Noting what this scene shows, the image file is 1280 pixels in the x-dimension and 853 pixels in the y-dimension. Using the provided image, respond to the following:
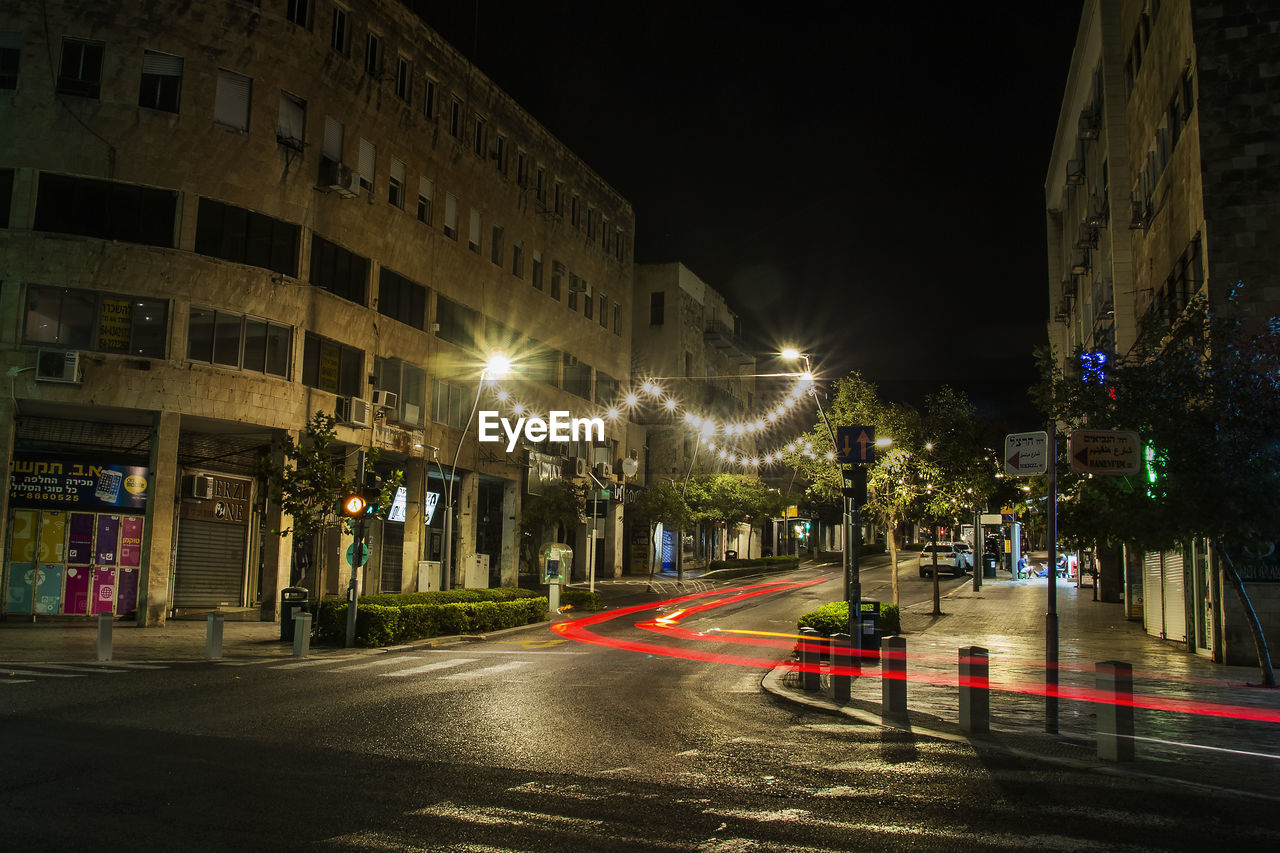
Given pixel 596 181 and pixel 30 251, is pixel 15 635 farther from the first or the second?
pixel 596 181

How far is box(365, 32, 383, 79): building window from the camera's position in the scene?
3384cm

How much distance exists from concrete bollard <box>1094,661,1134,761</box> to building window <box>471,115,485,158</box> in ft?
116

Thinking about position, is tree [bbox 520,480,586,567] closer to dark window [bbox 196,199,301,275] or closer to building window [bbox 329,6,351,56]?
dark window [bbox 196,199,301,275]

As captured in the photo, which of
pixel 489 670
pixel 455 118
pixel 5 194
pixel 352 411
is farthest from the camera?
pixel 455 118

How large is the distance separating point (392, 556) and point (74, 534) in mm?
12329

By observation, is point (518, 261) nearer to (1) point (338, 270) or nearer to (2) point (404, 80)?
(2) point (404, 80)

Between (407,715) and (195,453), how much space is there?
2038cm

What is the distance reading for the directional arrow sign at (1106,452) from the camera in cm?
1209

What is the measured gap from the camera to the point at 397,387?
34.7 m

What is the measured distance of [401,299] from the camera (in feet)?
116

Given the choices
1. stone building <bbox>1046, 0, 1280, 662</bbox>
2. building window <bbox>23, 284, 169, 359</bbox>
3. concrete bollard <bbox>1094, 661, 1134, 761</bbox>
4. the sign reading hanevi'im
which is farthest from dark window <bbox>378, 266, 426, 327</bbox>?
concrete bollard <bbox>1094, 661, 1134, 761</bbox>

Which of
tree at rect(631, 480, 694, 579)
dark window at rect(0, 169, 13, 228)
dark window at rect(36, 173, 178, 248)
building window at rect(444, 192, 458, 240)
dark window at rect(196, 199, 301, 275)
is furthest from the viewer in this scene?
tree at rect(631, 480, 694, 579)

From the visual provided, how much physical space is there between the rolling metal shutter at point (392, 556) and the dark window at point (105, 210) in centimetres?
1360

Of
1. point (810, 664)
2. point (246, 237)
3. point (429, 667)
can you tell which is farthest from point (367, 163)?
point (810, 664)
